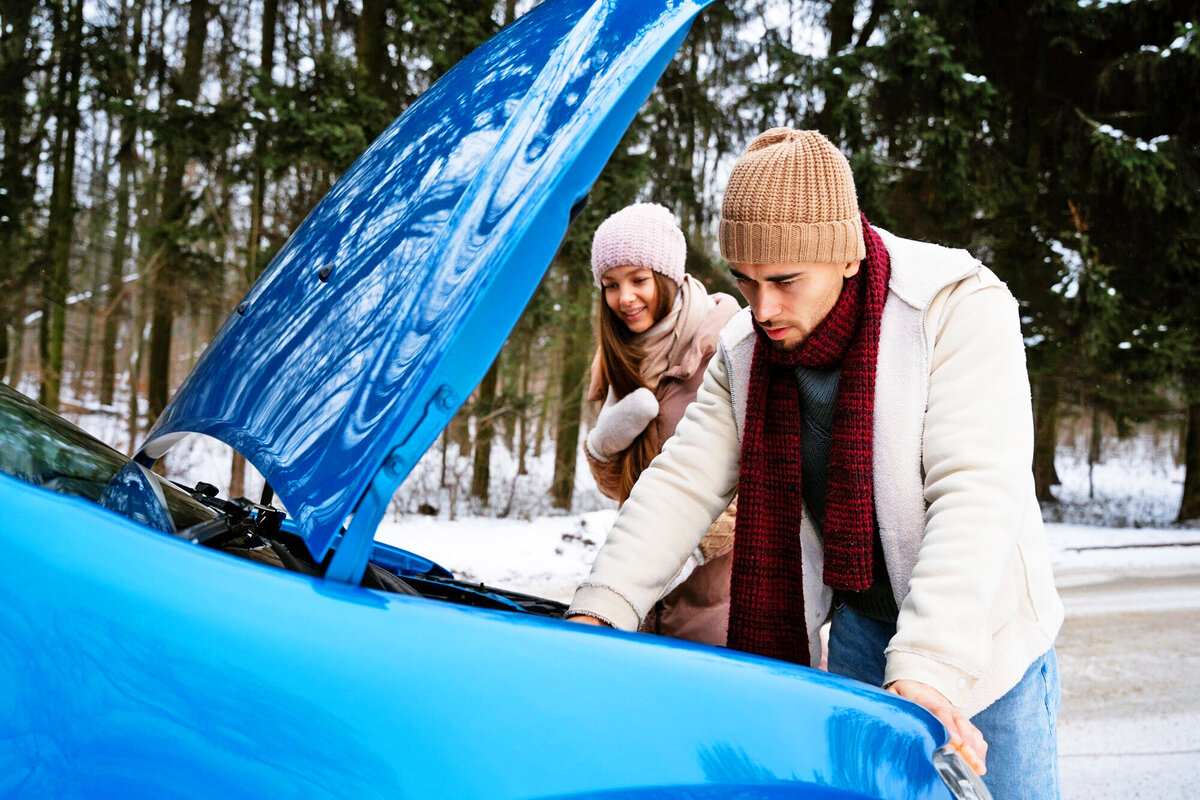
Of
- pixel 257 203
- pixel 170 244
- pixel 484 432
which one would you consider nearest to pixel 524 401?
pixel 484 432

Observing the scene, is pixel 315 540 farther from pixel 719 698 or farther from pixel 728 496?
pixel 728 496

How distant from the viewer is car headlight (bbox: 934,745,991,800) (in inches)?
52.1

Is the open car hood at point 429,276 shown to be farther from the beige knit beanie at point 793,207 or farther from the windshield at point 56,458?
the beige knit beanie at point 793,207

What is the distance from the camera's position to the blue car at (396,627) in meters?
1.03

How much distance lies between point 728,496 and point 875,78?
9879 mm

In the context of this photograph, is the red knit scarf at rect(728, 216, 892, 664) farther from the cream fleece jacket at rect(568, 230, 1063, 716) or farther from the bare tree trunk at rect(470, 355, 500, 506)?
the bare tree trunk at rect(470, 355, 500, 506)

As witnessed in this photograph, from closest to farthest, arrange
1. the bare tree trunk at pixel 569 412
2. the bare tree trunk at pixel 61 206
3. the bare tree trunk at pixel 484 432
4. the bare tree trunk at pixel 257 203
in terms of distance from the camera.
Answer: the bare tree trunk at pixel 257 203 → the bare tree trunk at pixel 61 206 → the bare tree trunk at pixel 484 432 → the bare tree trunk at pixel 569 412

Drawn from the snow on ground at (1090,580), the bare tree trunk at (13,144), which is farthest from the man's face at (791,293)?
the bare tree trunk at (13,144)

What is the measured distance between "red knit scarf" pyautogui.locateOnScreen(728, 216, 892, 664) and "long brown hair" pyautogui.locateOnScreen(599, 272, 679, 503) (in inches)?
47.4

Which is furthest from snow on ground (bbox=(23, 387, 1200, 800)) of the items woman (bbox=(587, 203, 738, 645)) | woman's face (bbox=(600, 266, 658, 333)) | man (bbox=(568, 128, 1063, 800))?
woman's face (bbox=(600, 266, 658, 333))

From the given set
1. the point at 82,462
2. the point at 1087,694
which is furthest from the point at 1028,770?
the point at 1087,694

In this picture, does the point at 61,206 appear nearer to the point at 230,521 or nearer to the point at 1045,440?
the point at 230,521

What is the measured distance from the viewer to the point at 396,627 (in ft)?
3.64

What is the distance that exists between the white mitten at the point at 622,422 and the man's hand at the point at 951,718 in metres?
1.64
